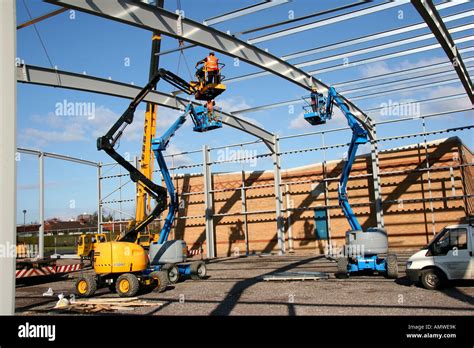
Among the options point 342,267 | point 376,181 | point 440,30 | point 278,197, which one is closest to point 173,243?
point 342,267

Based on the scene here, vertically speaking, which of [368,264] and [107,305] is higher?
[368,264]

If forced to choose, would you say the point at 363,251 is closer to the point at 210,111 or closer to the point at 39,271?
the point at 210,111

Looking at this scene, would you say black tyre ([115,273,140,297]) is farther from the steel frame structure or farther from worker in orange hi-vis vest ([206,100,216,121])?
worker in orange hi-vis vest ([206,100,216,121])

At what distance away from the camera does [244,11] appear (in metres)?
14.8

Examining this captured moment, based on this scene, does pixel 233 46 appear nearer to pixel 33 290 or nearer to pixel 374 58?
pixel 374 58

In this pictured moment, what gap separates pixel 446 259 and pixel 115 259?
9650mm

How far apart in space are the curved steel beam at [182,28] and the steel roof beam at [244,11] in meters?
0.33

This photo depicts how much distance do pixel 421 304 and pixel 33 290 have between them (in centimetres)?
1377

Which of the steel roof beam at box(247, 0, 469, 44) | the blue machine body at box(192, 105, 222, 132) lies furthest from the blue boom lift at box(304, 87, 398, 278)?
the blue machine body at box(192, 105, 222, 132)

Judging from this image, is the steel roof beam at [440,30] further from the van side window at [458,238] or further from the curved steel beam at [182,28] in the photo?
the van side window at [458,238]

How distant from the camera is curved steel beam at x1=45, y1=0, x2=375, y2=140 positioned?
40.5ft

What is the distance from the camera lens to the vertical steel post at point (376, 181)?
963 inches

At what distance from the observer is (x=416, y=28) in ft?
52.6

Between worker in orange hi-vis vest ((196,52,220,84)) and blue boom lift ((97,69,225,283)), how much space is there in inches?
13.5
